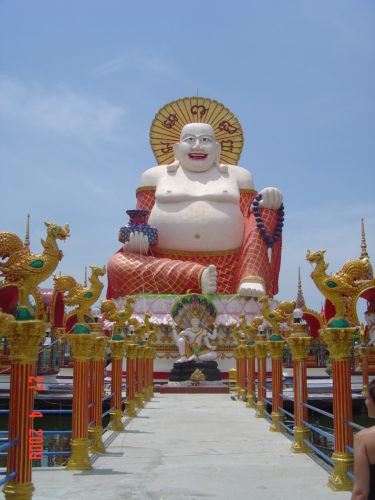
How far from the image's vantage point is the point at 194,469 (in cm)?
582

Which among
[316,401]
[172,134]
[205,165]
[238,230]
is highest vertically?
[172,134]

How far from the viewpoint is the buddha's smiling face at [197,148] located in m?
20.8

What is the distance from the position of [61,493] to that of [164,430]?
12.5 feet

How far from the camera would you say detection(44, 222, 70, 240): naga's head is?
5.01 meters

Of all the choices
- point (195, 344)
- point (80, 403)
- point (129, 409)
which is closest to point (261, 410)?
point (129, 409)

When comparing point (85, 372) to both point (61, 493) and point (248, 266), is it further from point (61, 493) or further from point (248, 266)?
point (248, 266)

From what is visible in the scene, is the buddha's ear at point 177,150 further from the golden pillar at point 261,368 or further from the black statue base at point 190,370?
the golden pillar at point 261,368

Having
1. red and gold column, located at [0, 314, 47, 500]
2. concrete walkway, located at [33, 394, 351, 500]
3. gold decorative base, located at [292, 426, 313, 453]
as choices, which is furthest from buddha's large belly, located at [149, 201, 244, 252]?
red and gold column, located at [0, 314, 47, 500]

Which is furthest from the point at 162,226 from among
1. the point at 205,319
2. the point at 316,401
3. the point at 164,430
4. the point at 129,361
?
the point at 164,430

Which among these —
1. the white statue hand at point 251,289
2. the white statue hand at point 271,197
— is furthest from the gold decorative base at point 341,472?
the white statue hand at point 271,197

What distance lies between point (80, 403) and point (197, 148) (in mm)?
15497

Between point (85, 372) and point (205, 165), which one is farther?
point (205, 165)

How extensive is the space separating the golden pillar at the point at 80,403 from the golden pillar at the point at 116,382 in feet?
8.05

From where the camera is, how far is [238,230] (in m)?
20.3
